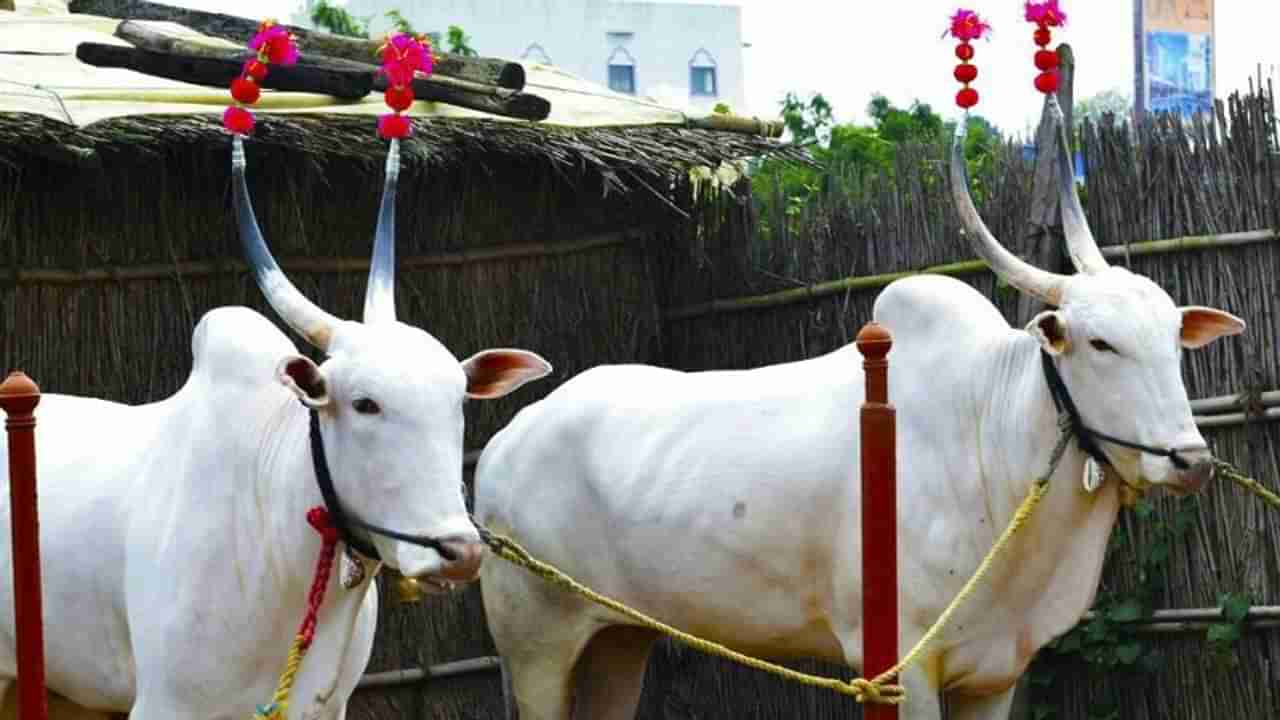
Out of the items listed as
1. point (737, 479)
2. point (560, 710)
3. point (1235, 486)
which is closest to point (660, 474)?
point (737, 479)

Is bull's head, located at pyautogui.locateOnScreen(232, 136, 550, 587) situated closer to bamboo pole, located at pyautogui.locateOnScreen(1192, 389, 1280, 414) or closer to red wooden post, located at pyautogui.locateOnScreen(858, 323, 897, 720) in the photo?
red wooden post, located at pyautogui.locateOnScreen(858, 323, 897, 720)

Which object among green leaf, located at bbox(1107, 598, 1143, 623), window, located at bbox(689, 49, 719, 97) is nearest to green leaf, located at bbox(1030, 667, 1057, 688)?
green leaf, located at bbox(1107, 598, 1143, 623)

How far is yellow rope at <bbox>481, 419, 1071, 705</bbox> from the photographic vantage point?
4812mm

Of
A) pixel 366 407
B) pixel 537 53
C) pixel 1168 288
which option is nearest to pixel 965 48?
pixel 1168 288

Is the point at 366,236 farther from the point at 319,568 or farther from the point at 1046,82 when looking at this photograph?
the point at 319,568

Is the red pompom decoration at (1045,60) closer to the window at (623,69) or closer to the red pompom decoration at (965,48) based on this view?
the red pompom decoration at (965,48)

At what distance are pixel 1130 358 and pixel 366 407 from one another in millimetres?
2253

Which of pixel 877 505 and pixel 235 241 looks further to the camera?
pixel 235 241

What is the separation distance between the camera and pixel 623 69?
1287 inches

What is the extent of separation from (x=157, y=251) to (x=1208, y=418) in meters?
3.57

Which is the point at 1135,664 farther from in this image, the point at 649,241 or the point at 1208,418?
the point at 649,241

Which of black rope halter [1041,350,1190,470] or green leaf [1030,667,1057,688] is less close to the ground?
black rope halter [1041,350,1190,470]

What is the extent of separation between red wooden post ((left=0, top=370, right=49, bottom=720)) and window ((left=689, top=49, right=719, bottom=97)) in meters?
29.3

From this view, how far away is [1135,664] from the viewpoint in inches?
290
